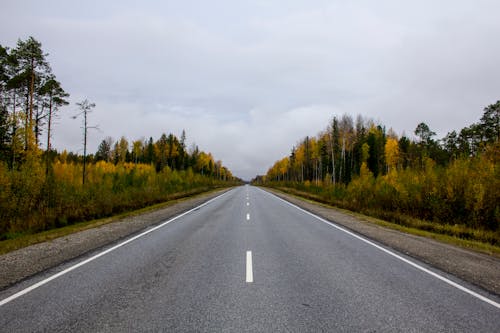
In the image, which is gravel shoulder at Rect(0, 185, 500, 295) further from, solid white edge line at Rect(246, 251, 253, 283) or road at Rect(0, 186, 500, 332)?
solid white edge line at Rect(246, 251, 253, 283)

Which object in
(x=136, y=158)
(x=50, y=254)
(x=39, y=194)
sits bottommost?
(x=50, y=254)

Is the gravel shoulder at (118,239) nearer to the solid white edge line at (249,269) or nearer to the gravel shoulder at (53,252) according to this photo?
the gravel shoulder at (53,252)

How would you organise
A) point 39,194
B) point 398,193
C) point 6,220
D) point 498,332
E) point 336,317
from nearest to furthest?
point 498,332, point 336,317, point 6,220, point 39,194, point 398,193

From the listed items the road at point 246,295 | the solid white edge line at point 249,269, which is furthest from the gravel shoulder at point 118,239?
the solid white edge line at point 249,269

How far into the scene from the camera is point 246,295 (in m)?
4.23

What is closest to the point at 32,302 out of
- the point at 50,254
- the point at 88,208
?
the point at 50,254

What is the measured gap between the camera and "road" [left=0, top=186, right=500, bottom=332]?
3379 mm

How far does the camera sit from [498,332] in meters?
3.29

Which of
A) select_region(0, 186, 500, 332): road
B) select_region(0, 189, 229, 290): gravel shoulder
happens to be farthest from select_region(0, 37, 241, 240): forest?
select_region(0, 186, 500, 332): road

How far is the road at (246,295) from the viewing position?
3.38 metres

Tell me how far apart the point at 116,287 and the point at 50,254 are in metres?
3.67

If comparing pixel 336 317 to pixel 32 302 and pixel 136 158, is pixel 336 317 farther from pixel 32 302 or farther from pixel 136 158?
pixel 136 158

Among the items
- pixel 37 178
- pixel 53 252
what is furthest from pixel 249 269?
pixel 37 178

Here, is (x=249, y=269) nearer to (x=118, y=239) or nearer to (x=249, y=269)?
(x=249, y=269)
